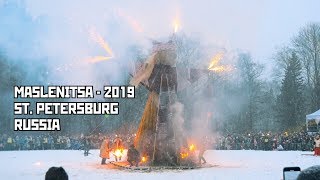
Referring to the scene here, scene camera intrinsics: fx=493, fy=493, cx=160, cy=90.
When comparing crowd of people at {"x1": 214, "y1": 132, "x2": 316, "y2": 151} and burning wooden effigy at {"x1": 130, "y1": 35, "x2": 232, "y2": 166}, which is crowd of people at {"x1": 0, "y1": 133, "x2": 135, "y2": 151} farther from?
burning wooden effigy at {"x1": 130, "y1": 35, "x2": 232, "y2": 166}

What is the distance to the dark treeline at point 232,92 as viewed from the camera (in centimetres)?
5737

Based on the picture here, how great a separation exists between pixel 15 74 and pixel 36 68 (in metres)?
3.45

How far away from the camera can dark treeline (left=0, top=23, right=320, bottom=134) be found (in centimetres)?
5737

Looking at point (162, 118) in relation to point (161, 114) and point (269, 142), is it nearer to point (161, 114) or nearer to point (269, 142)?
point (161, 114)

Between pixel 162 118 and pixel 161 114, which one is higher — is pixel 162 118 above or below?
below

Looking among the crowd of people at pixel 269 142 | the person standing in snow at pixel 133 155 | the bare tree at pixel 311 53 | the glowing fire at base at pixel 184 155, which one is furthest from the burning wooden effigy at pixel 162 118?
the bare tree at pixel 311 53

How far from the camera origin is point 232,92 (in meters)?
74.1

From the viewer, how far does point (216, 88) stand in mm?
65750

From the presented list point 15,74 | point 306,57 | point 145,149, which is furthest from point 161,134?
point 306,57

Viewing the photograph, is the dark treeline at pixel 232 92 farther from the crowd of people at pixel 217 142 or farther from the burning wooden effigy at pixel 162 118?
the burning wooden effigy at pixel 162 118

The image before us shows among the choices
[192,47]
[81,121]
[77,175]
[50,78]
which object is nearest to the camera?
[77,175]

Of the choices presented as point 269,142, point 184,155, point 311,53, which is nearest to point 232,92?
point 311,53

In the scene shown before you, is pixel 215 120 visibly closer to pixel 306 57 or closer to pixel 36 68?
pixel 306 57

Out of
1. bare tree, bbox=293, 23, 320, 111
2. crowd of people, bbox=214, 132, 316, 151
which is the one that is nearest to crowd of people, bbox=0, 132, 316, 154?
crowd of people, bbox=214, 132, 316, 151
